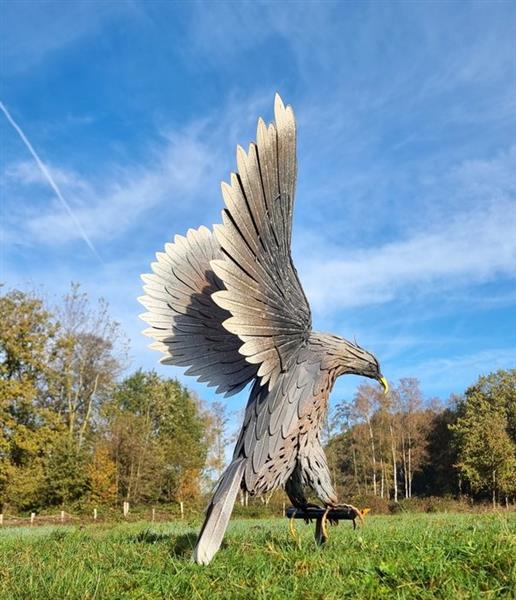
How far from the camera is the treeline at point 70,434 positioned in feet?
78.2

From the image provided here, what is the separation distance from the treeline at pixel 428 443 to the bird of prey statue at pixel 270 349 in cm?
2306

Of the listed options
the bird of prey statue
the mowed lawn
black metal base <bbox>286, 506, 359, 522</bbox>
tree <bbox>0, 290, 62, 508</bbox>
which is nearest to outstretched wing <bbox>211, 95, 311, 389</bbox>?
the bird of prey statue

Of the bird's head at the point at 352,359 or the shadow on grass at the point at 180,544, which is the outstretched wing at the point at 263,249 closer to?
the bird's head at the point at 352,359

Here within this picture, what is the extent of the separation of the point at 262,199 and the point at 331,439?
88.4 feet

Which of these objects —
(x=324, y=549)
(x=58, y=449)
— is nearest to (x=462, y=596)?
(x=324, y=549)

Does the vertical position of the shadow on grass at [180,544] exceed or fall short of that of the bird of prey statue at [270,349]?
it falls short

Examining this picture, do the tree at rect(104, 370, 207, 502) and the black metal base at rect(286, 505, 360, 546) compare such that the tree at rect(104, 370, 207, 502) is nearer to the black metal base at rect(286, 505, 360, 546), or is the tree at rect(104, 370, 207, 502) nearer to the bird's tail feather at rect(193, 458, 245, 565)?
the black metal base at rect(286, 505, 360, 546)

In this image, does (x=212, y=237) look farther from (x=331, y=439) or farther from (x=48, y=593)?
(x=331, y=439)

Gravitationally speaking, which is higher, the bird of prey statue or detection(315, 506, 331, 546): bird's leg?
the bird of prey statue

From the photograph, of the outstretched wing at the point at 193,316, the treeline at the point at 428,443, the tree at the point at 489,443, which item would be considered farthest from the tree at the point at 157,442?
the outstretched wing at the point at 193,316

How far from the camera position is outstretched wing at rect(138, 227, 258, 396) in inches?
252

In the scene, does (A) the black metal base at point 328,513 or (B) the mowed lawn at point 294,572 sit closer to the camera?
(B) the mowed lawn at point 294,572

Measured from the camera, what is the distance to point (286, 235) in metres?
5.75

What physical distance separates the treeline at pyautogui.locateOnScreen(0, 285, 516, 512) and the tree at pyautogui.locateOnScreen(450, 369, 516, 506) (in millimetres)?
62
